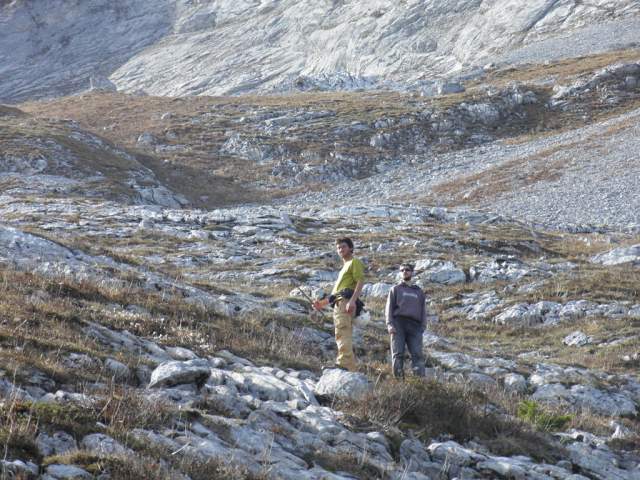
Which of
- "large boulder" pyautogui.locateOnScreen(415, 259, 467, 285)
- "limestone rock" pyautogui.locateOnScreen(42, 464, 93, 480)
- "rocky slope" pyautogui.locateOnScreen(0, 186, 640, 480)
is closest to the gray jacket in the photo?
"rocky slope" pyautogui.locateOnScreen(0, 186, 640, 480)

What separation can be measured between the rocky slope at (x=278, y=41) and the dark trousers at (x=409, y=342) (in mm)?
69808

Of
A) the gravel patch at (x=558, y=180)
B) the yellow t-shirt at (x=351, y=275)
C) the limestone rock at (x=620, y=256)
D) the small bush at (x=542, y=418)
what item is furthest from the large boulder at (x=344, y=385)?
the gravel patch at (x=558, y=180)

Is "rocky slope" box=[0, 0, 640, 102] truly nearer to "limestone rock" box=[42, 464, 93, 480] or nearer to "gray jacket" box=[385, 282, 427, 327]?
"gray jacket" box=[385, 282, 427, 327]

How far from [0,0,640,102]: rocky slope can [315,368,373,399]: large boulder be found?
72.0 metres

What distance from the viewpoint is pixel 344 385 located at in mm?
8203

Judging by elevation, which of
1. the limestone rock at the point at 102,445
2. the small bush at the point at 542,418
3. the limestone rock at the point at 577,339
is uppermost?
the limestone rock at the point at 102,445

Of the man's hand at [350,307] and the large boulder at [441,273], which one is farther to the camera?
the large boulder at [441,273]

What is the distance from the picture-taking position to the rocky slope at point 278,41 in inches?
3708

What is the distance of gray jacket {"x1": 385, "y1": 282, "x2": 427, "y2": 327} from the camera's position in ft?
34.1

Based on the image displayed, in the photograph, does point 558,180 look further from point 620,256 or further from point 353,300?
point 353,300

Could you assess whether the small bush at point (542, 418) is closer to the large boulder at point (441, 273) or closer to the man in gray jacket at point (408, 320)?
the man in gray jacket at point (408, 320)

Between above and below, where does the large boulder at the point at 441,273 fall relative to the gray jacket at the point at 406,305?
below

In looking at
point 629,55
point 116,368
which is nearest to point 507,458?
point 116,368

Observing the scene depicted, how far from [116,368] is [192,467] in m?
2.56
